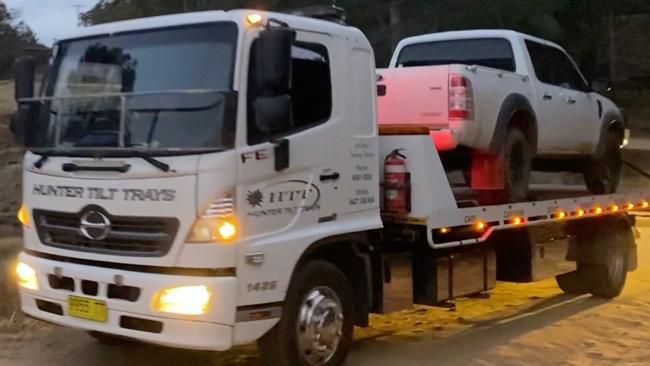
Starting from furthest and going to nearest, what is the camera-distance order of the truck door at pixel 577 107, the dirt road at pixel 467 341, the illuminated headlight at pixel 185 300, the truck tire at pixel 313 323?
the truck door at pixel 577 107
the dirt road at pixel 467 341
the truck tire at pixel 313 323
the illuminated headlight at pixel 185 300

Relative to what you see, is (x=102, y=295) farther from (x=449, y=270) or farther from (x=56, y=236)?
(x=449, y=270)

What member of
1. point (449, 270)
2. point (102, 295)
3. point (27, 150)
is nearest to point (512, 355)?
point (449, 270)

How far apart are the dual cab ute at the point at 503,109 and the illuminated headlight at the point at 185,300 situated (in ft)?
10.1

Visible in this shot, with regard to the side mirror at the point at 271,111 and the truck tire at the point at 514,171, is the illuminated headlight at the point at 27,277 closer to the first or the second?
the side mirror at the point at 271,111

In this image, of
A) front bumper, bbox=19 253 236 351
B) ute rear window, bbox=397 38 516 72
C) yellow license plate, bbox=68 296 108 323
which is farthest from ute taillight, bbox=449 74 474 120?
yellow license plate, bbox=68 296 108 323

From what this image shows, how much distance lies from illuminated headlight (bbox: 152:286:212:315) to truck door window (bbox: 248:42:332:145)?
1217 millimetres

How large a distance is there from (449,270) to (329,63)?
7.60 ft

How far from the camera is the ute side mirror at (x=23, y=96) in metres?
6.52

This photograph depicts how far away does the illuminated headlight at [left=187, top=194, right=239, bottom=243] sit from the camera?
562 centimetres

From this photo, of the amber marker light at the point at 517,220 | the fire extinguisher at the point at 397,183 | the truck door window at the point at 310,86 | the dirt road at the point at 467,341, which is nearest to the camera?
the truck door window at the point at 310,86

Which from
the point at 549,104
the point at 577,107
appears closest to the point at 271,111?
the point at 549,104

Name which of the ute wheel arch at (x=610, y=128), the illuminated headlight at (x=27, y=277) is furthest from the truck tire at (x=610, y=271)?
the illuminated headlight at (x=27, y=277)

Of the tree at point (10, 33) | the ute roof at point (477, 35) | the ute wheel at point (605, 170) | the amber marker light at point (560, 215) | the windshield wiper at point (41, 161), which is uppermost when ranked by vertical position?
the tree at point (10, 33)

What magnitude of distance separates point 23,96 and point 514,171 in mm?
4672
